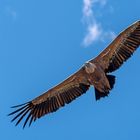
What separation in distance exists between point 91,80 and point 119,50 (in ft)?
5.12

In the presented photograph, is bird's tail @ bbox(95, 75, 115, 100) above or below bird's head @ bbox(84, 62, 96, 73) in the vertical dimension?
below

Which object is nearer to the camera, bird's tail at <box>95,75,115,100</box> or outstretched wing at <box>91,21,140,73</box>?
bird's tail at <box>95,75,115,100</box>

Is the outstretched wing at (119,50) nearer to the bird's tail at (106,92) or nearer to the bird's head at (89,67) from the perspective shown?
the bird's head at (89,67)

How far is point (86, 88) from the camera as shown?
3347cm

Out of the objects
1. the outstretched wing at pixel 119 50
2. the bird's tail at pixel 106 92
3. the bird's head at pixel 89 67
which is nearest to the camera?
the bird's tail at pixel 106 92

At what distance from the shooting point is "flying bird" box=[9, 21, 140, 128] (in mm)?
32219

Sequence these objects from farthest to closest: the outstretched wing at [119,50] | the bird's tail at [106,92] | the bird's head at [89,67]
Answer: the outstretched wing at [119,50]
the bird's head at [89,67]
the bird's tail at [106,92]

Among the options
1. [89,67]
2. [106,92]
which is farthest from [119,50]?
[106,92]

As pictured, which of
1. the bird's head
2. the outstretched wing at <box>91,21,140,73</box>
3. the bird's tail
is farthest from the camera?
the outstretched wing at <box>91,21,140,73</box>

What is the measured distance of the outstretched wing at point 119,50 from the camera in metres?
32.5

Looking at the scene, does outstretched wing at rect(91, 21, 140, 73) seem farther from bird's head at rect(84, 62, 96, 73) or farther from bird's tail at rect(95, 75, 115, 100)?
bird's tail at rect(95, 75, 115, 100)

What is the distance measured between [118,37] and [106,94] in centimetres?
216

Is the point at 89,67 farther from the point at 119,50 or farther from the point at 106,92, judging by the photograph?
the point at 119,50

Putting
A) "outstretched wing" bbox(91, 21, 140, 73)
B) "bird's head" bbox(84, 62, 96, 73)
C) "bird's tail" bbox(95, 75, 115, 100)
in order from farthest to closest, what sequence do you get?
"outstretched wing" bbox(91, 21, 140, 73) < "bird's head" bbox(84, 62, 96, 73) < "bird's tail" bbox(95, 75, 115, 100)
